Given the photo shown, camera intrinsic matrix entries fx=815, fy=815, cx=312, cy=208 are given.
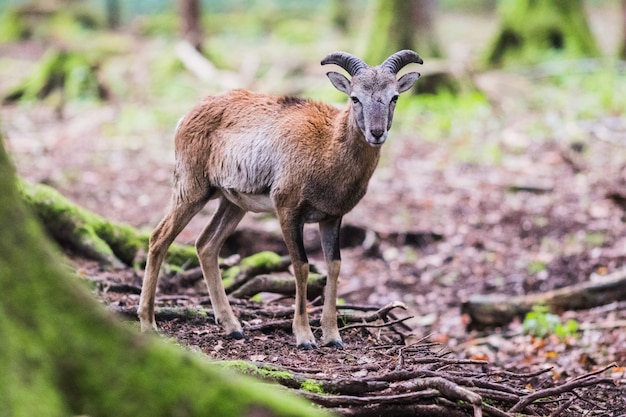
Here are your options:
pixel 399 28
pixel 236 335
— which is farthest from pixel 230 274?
pixel 399 28

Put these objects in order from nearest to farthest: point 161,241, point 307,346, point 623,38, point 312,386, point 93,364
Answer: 1. point 93,364
2. point 312,386
3. point 307,346
4. point 161,241
5. point 623,38

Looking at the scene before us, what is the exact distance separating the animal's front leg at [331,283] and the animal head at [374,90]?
37.9 inches

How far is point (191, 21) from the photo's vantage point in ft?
78.3

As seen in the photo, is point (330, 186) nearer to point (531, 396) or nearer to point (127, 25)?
point (531, 396)

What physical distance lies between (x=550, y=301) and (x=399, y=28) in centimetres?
1145

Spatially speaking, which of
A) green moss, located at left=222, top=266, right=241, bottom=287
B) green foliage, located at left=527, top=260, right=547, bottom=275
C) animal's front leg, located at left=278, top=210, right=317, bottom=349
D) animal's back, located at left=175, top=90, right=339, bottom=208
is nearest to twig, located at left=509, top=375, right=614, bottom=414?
animal's front leg, located at left=278, top=210, right=317, bottom=349

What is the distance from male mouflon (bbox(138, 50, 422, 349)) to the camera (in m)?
6.68

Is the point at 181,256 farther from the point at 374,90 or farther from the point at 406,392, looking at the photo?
the point at 406,392

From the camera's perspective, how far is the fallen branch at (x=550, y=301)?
8969 mm

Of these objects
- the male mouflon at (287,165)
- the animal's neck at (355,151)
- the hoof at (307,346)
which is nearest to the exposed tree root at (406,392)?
the hoof at (307,346)

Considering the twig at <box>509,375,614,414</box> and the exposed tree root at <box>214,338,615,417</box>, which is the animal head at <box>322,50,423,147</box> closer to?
the exposed tree root at <box>214,338,615,417</box>

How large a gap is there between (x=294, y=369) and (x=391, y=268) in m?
6.04

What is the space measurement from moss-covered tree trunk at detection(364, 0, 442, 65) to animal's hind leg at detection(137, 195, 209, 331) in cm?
1272

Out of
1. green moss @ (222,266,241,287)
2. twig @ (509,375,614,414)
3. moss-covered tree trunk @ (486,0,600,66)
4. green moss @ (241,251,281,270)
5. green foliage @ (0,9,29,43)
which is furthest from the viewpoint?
green foliage @ (0,9,29,43)
